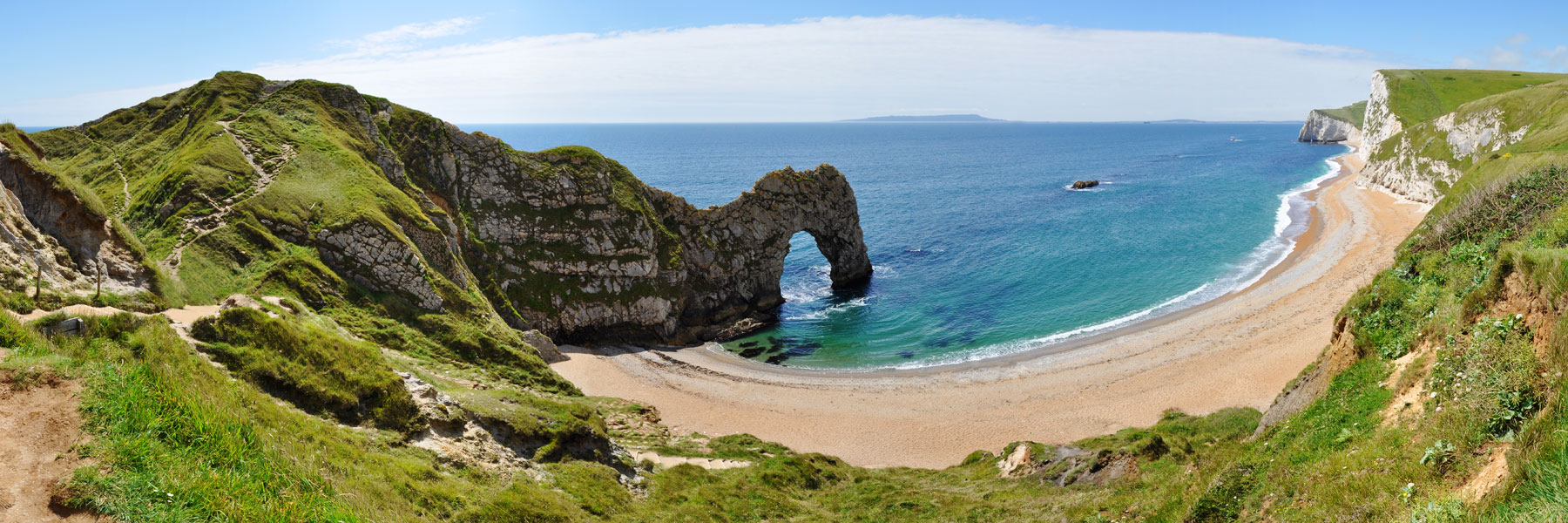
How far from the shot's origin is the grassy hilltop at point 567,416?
9.07 meters

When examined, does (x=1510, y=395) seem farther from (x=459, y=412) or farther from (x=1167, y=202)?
(x=1167, y=202)

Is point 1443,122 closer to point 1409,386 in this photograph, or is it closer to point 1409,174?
point 1409,174

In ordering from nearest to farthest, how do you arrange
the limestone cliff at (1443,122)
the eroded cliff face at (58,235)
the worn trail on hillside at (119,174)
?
the eroded cliff face at (58,235) < the worn trail on hillside at (119,174) < the limestone cliff at (1443,122)

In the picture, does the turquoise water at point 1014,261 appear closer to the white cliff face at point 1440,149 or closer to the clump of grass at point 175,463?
the white cliff face at point 1440,149

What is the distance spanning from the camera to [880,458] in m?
31.7

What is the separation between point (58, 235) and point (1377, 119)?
18526cm

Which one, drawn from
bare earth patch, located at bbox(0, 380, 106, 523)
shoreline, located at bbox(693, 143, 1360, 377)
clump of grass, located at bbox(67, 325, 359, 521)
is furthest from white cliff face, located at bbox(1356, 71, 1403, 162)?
bare earth patch, located at bbox(0, 380, 106, 523)

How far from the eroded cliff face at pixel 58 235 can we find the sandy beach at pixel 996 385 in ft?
68.6

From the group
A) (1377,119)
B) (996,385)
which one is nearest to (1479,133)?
(1377,119)

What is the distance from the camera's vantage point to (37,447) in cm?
876

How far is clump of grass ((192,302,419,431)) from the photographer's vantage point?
56.8 ft

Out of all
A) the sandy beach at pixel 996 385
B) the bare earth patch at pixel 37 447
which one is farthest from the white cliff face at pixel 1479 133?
the bare earth patch at pixel 37 447

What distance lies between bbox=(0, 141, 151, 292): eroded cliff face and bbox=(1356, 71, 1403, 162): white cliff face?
6438 inches

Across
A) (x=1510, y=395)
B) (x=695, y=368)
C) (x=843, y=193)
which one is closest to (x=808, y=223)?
(x=843, y=193)
